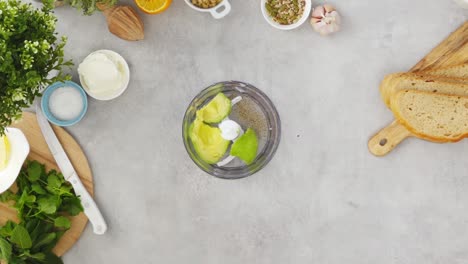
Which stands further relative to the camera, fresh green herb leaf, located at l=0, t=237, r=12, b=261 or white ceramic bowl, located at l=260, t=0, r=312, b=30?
white ceramic bowl, located at l=260, t=0, r=312, b=30

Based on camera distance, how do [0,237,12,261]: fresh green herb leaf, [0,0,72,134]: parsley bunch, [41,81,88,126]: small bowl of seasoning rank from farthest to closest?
[41,81,88,126]: small bowl of seasoning → [0,237,12,261]: fresh green herb leaf → [0,0,72,134]: parsley bunch

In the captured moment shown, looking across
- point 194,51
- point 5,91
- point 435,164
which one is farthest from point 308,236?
point 5,91

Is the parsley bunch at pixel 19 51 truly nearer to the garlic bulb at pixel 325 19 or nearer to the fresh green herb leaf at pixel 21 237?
the fresh green herb leaf at pixel 21 237

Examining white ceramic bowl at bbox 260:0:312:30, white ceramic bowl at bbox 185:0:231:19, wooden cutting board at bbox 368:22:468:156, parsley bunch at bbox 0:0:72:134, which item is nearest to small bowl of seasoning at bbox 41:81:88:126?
parsley bunch at bbox 0:0:72:134

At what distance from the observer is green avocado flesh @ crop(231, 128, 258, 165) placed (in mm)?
1375

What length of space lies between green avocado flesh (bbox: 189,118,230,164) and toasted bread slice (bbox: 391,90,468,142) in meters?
0.43

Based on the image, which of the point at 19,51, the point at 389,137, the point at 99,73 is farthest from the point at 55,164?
the point at 389,137

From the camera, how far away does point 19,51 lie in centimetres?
113

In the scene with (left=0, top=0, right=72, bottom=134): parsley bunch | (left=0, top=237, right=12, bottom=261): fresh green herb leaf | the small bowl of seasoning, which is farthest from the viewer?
Answer: the small bowl of seasoning

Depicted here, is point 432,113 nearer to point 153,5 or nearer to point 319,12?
point 319,12

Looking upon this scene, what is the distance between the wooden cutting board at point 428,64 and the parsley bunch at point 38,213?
0.75 meters

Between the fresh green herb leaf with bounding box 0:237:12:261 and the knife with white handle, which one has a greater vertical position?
the knife with white handle

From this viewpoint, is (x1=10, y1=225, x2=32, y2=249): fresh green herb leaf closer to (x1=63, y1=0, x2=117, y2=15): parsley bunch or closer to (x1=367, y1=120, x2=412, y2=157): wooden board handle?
(x1=63, y1=0, x2=117, y2=15): parsley bunch

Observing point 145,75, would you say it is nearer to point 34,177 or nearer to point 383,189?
point 34,177
